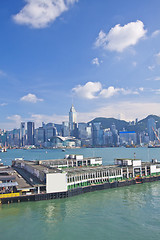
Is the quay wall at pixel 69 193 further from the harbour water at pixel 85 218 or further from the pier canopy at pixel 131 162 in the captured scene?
the pier canopy at pixel 131 162

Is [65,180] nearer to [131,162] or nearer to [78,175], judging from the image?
[78,175]

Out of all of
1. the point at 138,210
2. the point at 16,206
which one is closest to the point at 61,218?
the point at 16,206

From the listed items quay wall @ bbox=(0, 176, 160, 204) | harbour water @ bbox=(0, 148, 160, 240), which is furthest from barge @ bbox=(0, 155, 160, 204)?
harbour water @ bbox=(0, 148, 160, 240)

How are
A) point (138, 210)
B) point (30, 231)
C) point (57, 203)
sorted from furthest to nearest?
point (57, 203) → point (138, 210) → point (30, 231)

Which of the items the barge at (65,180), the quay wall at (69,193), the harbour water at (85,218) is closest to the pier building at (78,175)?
the barge at (65,180)

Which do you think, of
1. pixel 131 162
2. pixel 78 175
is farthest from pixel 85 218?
pixel 131 162

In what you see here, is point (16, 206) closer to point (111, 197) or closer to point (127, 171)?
point (111, 197)
